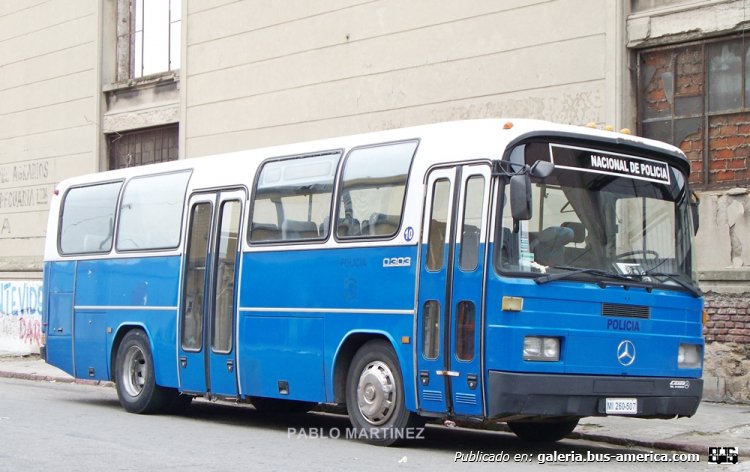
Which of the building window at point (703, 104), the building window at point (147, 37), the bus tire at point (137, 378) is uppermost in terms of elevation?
the building window at point (147, 37)

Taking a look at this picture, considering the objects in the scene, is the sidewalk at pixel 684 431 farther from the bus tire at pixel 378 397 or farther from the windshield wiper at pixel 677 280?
the bus tire at pixel 378 397

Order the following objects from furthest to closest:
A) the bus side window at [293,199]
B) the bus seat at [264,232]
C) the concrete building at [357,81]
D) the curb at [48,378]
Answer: the curb at [48,378] < the concrete building at [357,81] < the bus seat at [264,232] < the bus side window at [293,199]

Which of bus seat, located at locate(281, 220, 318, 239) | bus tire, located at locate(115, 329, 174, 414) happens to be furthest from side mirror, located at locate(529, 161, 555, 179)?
bus tire, located at locate(115, 329, 174, 414)

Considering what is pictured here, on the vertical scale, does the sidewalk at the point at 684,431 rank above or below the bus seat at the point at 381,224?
below

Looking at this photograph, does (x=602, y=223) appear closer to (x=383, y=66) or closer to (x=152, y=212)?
(x=152, y=212)

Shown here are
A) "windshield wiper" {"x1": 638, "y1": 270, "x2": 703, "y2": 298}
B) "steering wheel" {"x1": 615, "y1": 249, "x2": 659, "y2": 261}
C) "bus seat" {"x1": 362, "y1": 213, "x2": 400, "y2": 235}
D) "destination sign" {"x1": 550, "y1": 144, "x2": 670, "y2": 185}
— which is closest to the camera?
"destination sign" {"x1": 550, "y1": 144, "x2": 670, "y2": 185}

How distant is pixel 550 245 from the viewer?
10.3m

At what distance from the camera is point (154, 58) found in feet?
85.1

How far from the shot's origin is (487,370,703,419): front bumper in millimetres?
9914

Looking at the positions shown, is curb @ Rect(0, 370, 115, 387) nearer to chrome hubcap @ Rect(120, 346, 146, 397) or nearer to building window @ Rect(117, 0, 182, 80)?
chrome hubcap @ Rect(120, 346, 146, 397)

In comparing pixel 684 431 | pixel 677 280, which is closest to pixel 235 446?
pixel 677 280

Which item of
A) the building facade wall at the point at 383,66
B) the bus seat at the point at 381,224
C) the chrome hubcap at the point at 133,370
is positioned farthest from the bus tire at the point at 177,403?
the building facade wall at the point at 383,66

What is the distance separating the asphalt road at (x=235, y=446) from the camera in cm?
973

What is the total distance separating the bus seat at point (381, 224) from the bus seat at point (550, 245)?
1.55 metres
